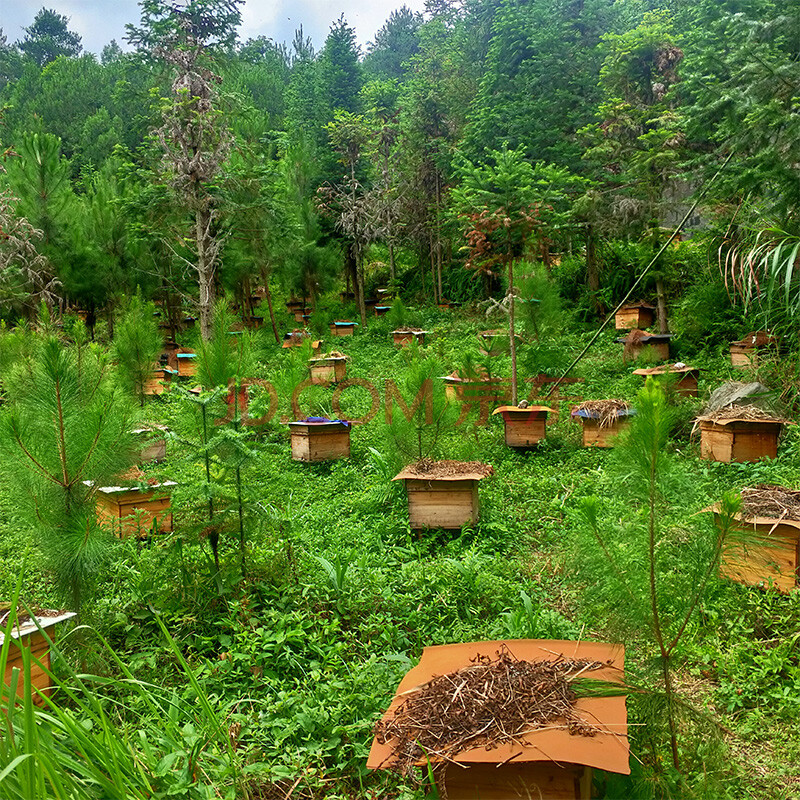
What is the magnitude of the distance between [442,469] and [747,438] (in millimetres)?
2848

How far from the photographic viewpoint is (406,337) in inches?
560

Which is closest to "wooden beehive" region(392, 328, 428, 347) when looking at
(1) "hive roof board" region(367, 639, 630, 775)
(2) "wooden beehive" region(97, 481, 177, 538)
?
(2) "wooden beehive" region(97, 481, 177, 538)

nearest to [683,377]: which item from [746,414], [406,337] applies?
[746,414]

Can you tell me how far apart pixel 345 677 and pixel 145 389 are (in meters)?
7.38

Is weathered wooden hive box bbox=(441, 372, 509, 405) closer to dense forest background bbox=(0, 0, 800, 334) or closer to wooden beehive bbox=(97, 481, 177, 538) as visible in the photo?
dense forest background bbox=(0, 0, 800, 334)

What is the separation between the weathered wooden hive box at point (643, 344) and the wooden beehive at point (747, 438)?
3.88m

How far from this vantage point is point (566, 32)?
17234mm

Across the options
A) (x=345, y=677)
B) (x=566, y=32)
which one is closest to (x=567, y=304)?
(x=566, y=32)

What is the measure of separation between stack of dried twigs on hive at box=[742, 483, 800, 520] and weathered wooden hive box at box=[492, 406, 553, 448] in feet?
9.87

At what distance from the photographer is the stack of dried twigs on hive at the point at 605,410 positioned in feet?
22.3

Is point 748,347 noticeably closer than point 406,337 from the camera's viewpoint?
Yes

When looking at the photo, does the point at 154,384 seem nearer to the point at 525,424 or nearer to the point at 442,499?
the point at 525,424

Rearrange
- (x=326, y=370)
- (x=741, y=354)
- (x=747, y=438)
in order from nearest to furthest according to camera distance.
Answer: (x=747, y=438) < (x=741, y=354) < (x=326, y=370)

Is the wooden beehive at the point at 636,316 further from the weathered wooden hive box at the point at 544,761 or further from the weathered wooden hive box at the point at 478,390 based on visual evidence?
the weathered wooden hive box at the point at 544,761
